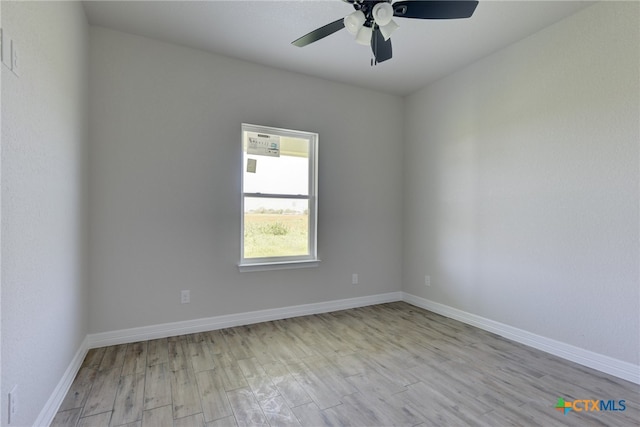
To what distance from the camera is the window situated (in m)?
3.37

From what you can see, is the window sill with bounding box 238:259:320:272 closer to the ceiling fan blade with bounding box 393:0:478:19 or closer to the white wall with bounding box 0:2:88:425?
the white wall with bounding box 0:2:88:425

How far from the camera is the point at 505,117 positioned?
3053mm

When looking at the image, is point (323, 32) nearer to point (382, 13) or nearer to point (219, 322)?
point (382, 13)

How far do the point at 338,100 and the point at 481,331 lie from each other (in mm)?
3092

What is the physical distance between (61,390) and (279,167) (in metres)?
2.59

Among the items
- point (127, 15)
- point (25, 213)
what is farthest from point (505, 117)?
point (25, 213)

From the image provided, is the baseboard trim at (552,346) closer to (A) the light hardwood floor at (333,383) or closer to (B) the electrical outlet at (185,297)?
(A) the light hardwood floor at (333,383)

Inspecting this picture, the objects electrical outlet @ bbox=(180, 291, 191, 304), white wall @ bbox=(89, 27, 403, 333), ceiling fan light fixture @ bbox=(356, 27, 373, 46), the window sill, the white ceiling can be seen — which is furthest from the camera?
the window sill

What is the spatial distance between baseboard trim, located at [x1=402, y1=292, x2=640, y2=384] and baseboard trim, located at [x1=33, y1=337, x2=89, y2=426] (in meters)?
3.57

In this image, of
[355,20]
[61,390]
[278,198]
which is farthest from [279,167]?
[61,390]

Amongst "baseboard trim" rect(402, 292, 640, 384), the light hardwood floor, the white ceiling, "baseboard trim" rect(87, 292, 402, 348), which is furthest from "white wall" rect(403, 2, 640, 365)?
"baseboard trim" rect(87, 292, 402, 348)

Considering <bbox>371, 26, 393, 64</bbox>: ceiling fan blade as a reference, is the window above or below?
below

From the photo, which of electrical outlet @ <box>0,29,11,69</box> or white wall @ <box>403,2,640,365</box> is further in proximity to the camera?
white wall @ <box>403,2,640,365</box>

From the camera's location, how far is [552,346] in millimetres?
2643
